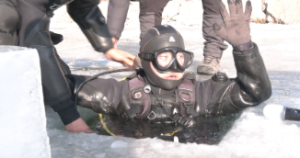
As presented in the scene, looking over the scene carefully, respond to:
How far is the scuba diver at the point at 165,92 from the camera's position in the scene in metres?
2.62

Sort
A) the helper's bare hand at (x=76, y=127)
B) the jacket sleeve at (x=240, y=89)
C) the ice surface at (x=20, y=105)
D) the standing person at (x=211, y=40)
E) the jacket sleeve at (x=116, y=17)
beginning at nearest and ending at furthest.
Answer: the ice surface at (x=20, y=105) → the helper's bare hand at (x=76, y=127) → the jacket sleeve at (x=240, y=89) → the jacket sleeve at (x=116, y=17) → the standing person at (x=211, y=40)

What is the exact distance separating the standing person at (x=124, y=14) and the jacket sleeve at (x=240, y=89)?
886 millimetres

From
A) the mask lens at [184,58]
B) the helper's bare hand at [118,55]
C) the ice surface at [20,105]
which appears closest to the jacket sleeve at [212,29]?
A: the mask lens at [184,58]

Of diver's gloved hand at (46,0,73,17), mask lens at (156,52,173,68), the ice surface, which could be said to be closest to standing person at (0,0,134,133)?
diver's gloved hand at (46,0,73,17)

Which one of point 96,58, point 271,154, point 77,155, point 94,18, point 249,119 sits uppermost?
point 94,18

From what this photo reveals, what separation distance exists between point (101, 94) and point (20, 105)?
182 cm

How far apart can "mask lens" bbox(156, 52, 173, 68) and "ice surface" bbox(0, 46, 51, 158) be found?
1.75 metres

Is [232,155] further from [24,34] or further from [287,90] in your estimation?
[287,90]

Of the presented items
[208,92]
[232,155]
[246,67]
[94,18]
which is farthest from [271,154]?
[94,18]

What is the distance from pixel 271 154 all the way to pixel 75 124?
1267 millimetres

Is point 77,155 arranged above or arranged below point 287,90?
above

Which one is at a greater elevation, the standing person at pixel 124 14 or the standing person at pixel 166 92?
the standing person at pixel 124 14

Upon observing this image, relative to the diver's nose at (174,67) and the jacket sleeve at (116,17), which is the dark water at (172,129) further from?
the jacket sleeve at (116,17)

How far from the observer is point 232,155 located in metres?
1.60
